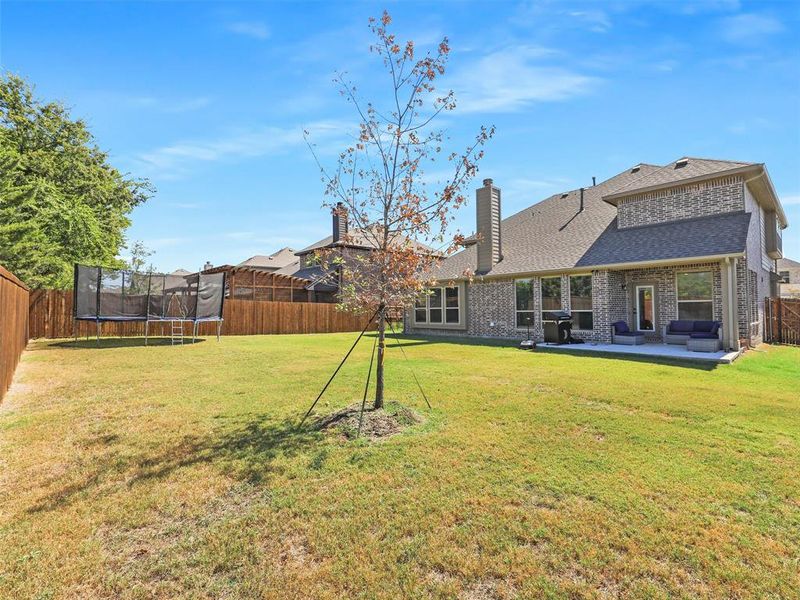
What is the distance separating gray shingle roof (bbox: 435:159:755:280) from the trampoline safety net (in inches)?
372

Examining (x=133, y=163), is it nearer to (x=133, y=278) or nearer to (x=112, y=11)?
(x=133, y=278)

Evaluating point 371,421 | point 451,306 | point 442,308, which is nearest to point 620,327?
point 451,306

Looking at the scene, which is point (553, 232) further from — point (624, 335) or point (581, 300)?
point (624, 335)

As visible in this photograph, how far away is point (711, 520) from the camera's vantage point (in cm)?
256

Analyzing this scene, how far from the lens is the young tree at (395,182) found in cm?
473

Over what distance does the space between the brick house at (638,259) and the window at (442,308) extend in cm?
7

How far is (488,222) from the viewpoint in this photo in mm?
16109

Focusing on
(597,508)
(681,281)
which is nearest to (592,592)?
(597,508)

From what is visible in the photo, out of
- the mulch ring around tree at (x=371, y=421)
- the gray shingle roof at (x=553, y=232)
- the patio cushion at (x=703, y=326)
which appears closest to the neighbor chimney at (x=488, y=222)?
the gray shingle roof at (x=553, y=232)

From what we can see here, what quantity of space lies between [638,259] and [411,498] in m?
11.6

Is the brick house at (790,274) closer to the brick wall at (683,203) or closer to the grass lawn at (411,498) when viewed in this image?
the brick wall at (683,203)

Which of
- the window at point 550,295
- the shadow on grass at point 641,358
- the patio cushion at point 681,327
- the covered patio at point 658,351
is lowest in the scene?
the shadow on grass at point 641,358

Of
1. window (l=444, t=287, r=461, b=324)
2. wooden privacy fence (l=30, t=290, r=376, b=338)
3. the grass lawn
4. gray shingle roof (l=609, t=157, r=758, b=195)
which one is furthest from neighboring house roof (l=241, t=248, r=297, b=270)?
the grass lawn

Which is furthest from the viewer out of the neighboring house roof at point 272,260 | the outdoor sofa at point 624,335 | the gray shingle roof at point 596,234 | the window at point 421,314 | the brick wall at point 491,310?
the neighboring house roof at point 272,260
